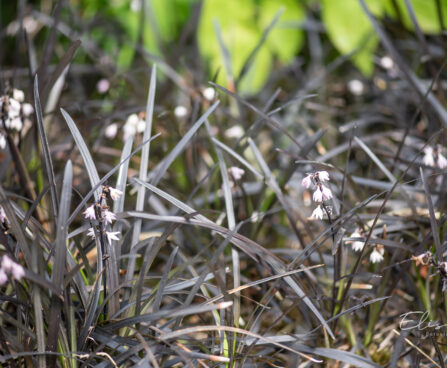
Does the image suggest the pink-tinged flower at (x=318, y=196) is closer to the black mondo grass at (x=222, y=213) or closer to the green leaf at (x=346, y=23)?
the black mondo grass at (x=222, y=213)

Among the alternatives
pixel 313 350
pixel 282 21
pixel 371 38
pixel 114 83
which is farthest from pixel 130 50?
pixel 313 350

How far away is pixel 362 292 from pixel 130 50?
68.9 inches

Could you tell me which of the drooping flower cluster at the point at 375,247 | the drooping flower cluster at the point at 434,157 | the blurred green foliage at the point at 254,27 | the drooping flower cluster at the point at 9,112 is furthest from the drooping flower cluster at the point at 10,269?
the blurred green foliage at the point at 254,27

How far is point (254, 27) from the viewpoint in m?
2.13

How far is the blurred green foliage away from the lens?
1.95 metres

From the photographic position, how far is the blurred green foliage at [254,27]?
1945 mm

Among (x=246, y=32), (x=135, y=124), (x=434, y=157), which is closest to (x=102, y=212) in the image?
(x=135, y=124)

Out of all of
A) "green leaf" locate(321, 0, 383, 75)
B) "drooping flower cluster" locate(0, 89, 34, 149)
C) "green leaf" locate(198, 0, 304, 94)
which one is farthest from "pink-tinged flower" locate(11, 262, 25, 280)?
"green leaf" locate(321, 0, 383, 75)

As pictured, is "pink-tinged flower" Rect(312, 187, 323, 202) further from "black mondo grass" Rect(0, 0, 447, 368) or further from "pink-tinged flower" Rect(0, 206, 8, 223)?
"pink-tinged flower" Rect(0, 206, 8, 223)

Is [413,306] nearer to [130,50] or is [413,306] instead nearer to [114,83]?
[114,83]

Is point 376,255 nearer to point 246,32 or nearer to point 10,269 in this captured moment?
point 10,269

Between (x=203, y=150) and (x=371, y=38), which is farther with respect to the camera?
(x=371, y=38)

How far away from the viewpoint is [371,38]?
2016 mm

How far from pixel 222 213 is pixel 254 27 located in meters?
1.17
